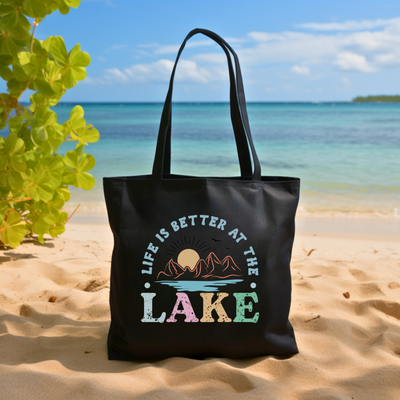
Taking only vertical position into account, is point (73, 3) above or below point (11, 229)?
above

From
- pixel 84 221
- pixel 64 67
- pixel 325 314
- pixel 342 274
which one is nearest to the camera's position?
pixel 325 314

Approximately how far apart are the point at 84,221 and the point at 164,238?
2659 millimetres

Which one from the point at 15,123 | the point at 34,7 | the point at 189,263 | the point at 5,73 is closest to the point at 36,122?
the point at 15,123

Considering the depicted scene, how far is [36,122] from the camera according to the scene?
5.90ft

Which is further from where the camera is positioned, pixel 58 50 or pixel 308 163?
pixel 308 163

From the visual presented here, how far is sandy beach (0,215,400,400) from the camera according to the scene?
1.03m

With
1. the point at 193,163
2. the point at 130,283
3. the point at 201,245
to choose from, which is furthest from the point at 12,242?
the point at 193,163

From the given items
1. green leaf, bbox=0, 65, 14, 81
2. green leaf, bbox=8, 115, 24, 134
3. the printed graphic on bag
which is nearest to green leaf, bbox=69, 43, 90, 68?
green leaf, bbox=0, 65, 14, 81

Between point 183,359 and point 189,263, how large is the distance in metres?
0.30

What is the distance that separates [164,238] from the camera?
1161mm

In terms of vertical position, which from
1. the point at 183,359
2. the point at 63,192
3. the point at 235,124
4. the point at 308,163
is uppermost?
the point at 235,124

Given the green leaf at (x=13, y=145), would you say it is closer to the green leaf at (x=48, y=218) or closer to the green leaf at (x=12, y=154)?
the green leaf at (x=12, y=154)

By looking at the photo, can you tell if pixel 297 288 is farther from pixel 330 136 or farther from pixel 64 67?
pixel 330 136

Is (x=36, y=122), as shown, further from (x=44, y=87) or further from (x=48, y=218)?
(x=48, y=218)
